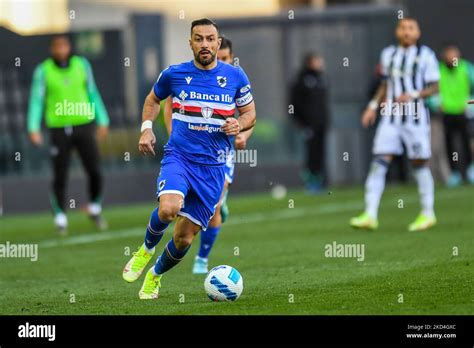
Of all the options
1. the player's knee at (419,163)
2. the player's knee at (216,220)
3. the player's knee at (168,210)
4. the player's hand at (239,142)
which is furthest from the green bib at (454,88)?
the player's knee at (168,210)

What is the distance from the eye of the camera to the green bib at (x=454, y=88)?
25.0 m

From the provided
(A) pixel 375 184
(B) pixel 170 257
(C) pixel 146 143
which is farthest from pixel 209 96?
(A) pixel 375 184

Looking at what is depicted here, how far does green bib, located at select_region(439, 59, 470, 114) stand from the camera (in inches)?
984

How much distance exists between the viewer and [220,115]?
1016cm

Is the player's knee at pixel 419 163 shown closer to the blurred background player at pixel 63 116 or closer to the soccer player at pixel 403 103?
the soccer player at pixel 403 103

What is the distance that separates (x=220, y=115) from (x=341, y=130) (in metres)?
17.9

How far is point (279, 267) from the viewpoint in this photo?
12445 mm

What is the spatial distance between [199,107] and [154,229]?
0.99 meters

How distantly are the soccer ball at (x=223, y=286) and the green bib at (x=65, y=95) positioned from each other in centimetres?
801

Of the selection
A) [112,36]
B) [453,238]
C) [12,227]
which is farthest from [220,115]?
[112,36]

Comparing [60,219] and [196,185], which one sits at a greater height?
[196,185]

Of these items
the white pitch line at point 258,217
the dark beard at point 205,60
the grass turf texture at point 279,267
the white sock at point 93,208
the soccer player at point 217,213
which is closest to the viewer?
the grass turf texture at point 279,267

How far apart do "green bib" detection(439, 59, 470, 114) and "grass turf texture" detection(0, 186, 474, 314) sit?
4394mm

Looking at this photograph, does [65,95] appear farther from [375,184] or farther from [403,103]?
[403,103]
